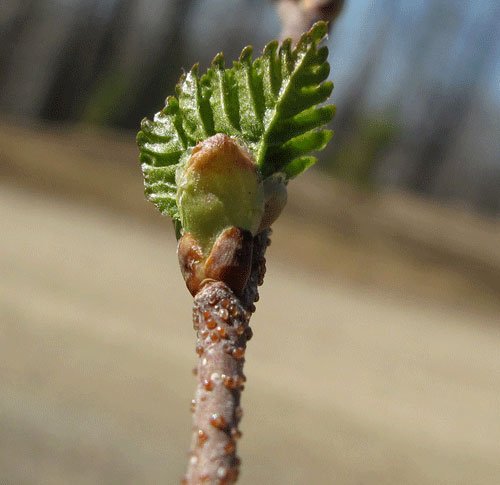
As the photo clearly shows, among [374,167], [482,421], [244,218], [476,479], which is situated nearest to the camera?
[244,218]

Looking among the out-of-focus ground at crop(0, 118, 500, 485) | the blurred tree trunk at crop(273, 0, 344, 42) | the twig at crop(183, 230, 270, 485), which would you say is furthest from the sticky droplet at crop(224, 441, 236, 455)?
the out-of-focus ground at crop(0, 118, 500, 485)

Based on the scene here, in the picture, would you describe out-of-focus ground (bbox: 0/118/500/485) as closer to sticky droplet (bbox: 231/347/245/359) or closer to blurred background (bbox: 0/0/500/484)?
blurred background (bbox: 0/0/500/484)

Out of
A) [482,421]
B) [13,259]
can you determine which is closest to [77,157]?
[13,259]

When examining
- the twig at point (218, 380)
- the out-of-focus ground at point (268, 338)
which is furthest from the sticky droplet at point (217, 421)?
the out-of-focus ground at point (268, 338)

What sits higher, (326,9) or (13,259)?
(13,259)

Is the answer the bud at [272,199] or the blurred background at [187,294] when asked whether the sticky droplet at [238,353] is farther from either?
the blurred background at [187,294]

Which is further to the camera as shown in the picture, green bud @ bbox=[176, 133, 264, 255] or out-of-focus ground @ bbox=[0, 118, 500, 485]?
out-of-focus ground @ bbox=[0, 118, 500, 485]

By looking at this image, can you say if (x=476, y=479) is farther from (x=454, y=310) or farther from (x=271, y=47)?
(x=271, y=47)
